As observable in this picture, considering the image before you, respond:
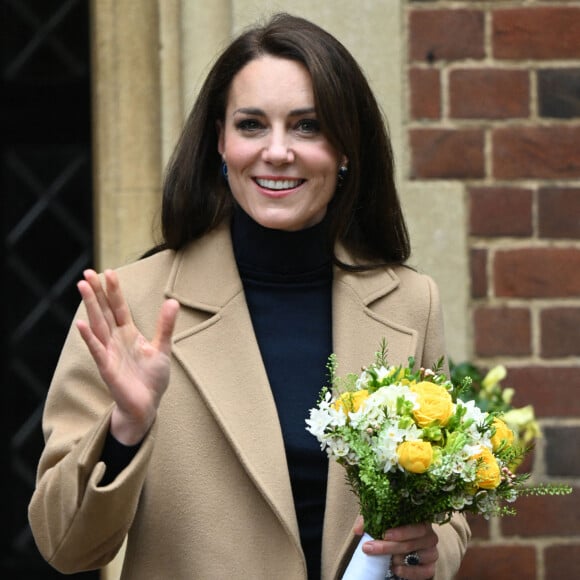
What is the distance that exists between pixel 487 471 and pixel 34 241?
2.36m

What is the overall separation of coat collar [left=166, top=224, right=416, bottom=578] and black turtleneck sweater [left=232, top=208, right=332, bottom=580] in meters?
0.04

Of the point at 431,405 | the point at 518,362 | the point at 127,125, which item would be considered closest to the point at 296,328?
the point at 431,405

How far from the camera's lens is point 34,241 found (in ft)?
15.0

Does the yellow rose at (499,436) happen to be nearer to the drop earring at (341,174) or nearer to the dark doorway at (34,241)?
the drop earring at (341,174)

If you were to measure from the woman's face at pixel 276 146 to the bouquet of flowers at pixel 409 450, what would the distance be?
1.46ft

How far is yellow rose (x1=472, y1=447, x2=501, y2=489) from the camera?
99.6 inches

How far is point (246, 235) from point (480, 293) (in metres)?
1.03

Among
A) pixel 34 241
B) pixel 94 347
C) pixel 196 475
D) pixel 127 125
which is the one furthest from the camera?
pixel 34 241

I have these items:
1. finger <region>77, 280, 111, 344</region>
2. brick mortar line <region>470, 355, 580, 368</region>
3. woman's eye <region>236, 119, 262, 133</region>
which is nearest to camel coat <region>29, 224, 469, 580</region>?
finger <region>77, 280, 111, 344</region>

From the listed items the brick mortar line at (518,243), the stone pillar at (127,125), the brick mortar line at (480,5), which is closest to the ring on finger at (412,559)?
the brick mortar line at (518,243)

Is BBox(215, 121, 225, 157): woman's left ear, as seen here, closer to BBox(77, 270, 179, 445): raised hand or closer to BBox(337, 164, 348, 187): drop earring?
BBox(337, 164, 348, 187): drop earring

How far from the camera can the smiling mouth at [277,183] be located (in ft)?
9.41

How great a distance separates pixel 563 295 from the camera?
3865 millimetres

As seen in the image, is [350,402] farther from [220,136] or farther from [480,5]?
[480,5]
